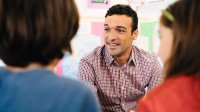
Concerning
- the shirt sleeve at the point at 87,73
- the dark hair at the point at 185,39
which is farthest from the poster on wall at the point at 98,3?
the dark hair at the point at 185,39

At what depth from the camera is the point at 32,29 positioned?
0.77 metres

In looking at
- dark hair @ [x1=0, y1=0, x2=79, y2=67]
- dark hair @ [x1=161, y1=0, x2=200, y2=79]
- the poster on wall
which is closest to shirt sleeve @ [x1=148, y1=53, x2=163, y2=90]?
the poster on wall

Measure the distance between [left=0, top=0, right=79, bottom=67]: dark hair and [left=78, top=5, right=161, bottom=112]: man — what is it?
1249 mm

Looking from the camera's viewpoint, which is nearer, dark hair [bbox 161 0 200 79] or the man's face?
dark hair [bbox 161 0 200 79]

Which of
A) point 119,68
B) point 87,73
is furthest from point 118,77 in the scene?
point 87,73

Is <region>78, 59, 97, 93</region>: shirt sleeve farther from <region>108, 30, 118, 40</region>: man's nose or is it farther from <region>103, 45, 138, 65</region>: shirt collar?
<region>108, 30, 118, 40</region>: man's nose

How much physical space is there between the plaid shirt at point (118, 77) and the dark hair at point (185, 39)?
122 centimetres

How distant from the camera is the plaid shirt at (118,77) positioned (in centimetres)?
207

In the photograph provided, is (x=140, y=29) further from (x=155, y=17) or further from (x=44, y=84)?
(x=44, y=84)

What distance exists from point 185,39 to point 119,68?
135 centimetres

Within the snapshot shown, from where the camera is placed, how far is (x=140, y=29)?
2650 mm

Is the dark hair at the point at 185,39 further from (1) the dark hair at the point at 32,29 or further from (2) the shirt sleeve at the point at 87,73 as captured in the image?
(2) the shirt sleeve at the point at 87,73

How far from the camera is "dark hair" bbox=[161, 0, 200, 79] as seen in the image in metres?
0.81

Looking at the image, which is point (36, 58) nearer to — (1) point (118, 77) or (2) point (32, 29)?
(2) point (32, 29)
